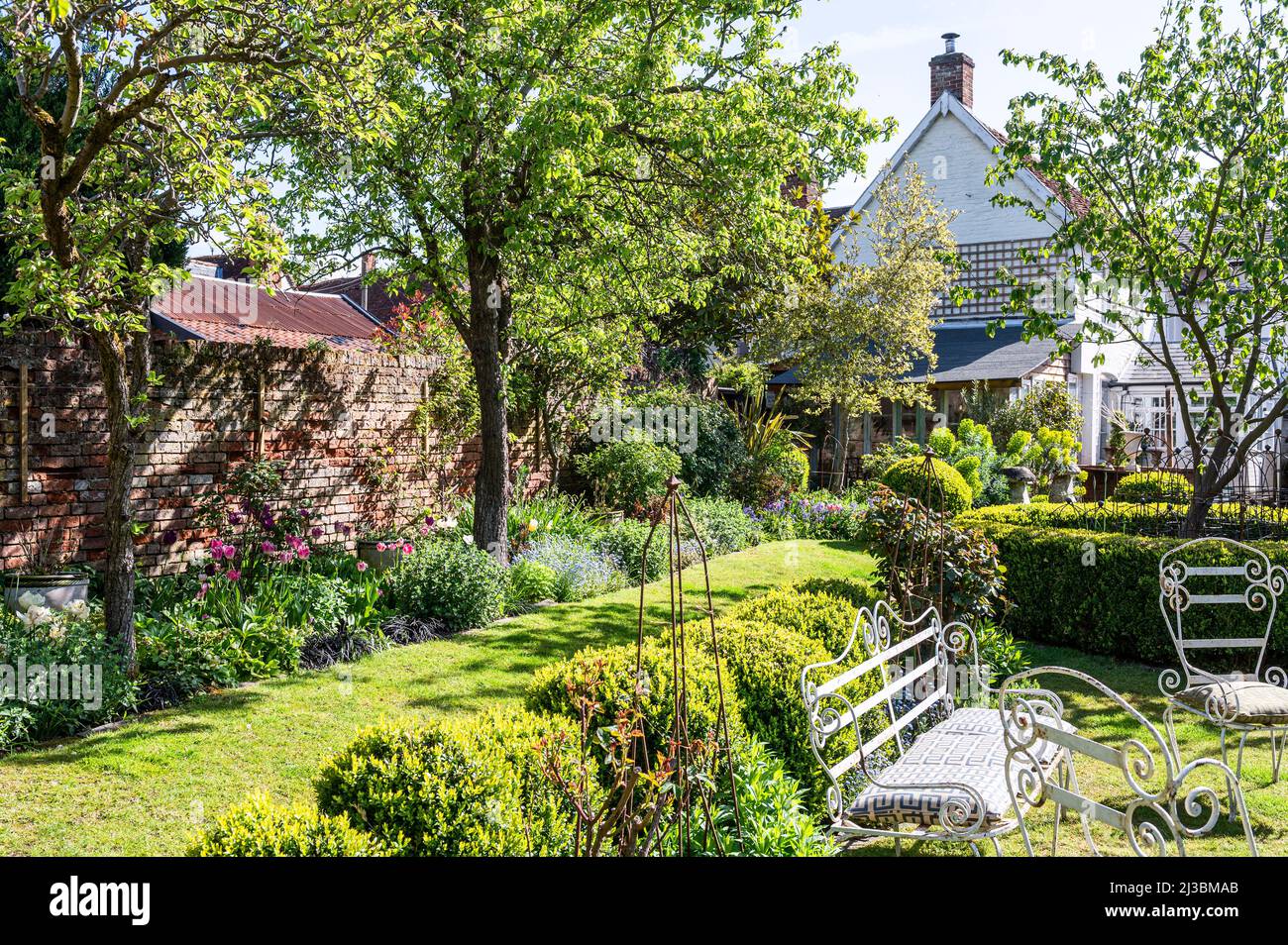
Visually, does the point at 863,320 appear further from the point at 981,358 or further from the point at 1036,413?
the point at 981,358

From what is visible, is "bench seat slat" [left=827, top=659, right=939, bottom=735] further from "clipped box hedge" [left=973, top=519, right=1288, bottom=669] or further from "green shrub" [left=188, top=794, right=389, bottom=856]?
"clipped box hedge" [left=973, top=519, right=1288, bottom=669]

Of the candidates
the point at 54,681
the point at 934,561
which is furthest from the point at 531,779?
the point at 934,561

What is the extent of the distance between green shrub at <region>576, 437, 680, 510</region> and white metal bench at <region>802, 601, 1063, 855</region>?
7536 mm

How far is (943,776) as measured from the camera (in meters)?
4.31

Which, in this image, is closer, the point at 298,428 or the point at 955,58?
the point at 298,428

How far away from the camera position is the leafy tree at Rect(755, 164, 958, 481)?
17844 mm

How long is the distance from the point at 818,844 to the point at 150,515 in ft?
21.3

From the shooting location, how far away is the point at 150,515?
8.27m

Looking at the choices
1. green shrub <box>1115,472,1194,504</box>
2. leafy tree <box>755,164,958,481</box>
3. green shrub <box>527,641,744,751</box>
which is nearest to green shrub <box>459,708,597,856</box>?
green shrub <box>527,641,744,751</box>

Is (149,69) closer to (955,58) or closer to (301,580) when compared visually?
(301,580)

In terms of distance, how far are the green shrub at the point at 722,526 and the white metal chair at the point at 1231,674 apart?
6.20 m

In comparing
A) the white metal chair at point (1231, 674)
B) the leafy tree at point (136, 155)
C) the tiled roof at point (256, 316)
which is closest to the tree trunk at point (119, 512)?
the leafy tree at point (136, 155)
